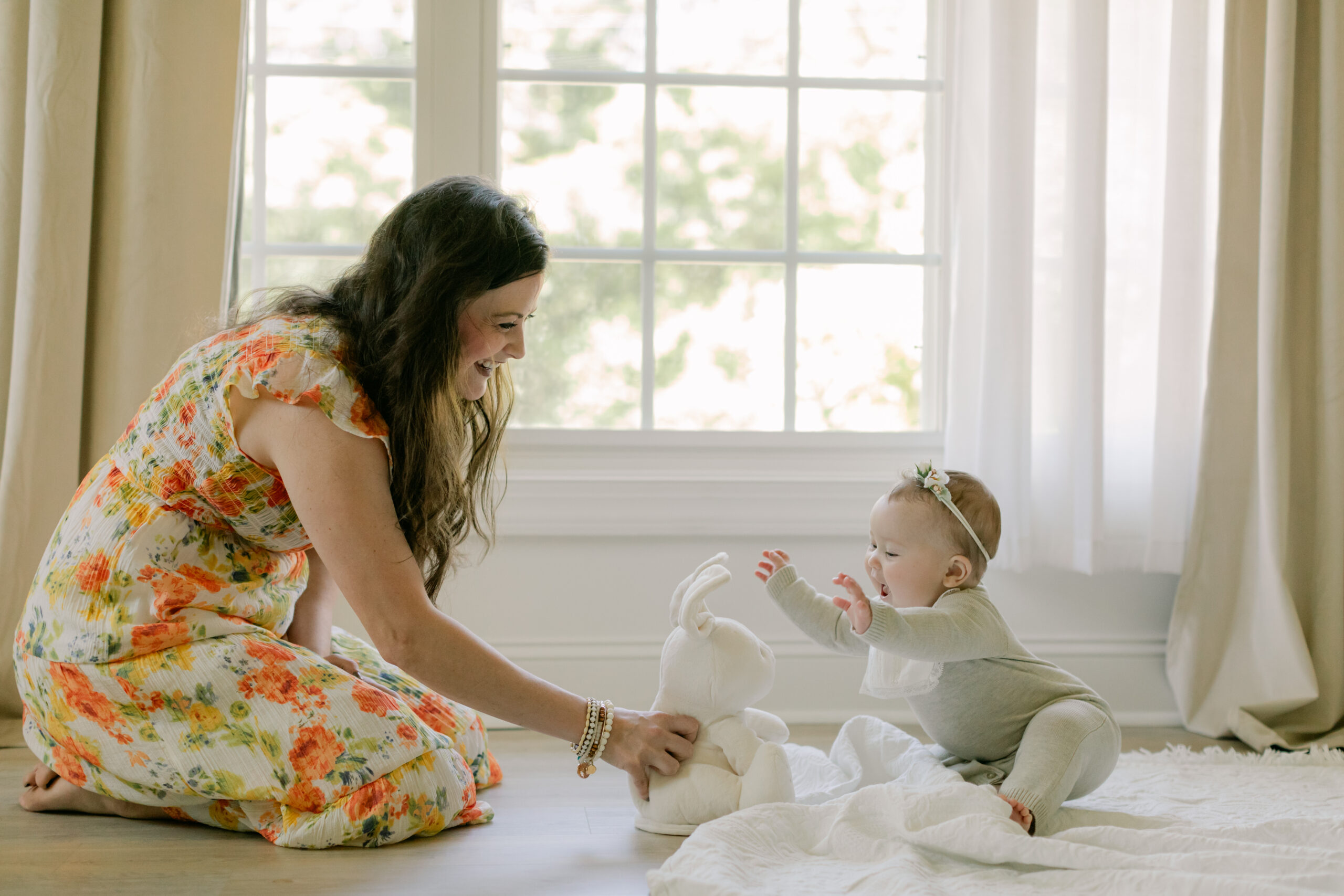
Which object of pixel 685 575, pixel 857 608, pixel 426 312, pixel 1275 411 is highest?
pixel 426 312

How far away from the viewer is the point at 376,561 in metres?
1.38

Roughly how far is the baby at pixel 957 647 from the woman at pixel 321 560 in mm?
267

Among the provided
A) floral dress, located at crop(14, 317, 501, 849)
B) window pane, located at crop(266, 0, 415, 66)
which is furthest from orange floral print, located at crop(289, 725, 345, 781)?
window pane, located at crop(266, 0, 415, 66)

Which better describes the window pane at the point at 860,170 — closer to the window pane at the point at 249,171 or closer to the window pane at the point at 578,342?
the window pane at the point at 578,342

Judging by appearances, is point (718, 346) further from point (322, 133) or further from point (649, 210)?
point (322, 133)

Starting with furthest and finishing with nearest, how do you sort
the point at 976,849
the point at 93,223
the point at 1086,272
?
the point at 1086,272 → the point at 93,223 → the point at 976,849

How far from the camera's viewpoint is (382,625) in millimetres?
1376

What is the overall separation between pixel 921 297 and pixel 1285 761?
1204 mm

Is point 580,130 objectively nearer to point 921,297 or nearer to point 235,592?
point 921,297

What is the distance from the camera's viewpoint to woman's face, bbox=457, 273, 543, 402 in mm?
1463

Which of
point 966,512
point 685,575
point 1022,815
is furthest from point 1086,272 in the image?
point 1022,815

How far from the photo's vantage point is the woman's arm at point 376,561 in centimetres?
137

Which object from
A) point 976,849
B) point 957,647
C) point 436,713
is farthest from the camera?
point 436,713

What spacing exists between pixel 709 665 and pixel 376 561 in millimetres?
462
